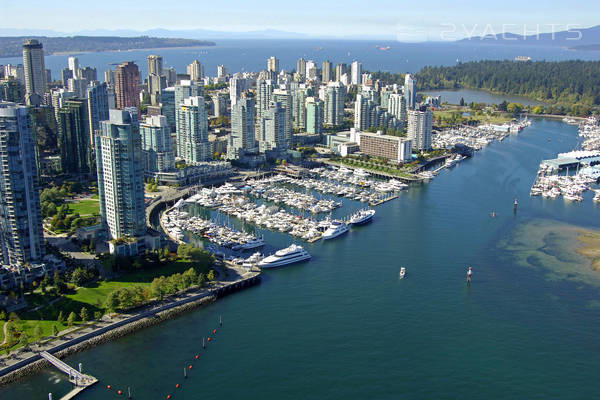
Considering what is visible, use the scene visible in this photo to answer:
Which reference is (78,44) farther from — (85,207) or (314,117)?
(85,207)

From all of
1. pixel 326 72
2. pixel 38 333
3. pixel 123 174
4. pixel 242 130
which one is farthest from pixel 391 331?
pixel 326 72

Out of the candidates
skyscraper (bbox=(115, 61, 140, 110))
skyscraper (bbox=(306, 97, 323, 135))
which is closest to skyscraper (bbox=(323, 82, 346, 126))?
skyscraper (bbox=(306, 97, 323, 135))

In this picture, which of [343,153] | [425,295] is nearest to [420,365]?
[425,295]

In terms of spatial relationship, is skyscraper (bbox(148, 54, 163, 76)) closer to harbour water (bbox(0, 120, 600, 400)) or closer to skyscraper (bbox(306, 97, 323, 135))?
skyscraper (bbox(306, 97, 323, 135))

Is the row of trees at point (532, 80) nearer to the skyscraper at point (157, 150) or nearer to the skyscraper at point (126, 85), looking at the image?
the skyscraper at point (126, 85)

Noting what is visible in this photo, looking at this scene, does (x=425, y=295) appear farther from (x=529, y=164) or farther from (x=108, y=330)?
(x=529, y=164)
